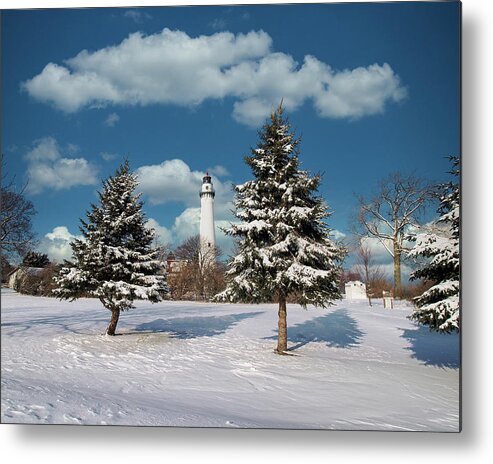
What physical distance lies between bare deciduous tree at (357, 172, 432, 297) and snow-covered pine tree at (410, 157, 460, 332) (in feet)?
0.68

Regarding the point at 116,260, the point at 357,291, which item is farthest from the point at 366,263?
the point at 357,291

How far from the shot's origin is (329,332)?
7.99 meters

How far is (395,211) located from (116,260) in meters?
5.00

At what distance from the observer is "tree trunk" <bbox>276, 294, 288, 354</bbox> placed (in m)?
6.03

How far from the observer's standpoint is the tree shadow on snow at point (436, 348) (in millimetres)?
3814

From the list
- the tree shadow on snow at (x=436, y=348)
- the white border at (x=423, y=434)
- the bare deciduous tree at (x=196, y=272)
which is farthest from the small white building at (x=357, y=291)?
the white border at (x=423, y=434)

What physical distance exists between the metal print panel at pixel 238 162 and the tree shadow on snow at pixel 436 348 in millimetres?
35

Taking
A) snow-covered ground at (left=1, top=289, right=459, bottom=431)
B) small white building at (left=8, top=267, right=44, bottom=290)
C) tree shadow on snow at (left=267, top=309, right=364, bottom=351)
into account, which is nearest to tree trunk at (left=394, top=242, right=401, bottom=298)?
snow-covered ground at (left=1, top=289, right=459, bottom=431)

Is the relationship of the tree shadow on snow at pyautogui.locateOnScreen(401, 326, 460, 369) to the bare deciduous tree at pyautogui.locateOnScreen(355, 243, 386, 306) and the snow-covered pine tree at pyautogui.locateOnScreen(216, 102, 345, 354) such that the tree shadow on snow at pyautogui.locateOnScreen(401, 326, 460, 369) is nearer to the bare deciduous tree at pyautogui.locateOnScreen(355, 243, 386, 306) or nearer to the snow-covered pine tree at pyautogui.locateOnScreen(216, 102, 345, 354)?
the bare deciduous tree at pyautogui.locateOnScreen(355, 243, 386, 306)

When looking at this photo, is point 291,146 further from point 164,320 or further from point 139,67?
point 164,320

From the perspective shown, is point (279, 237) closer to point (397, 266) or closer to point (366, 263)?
point (366, 263)

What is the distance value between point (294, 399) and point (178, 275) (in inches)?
242

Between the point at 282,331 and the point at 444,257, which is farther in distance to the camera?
the point at 282,331

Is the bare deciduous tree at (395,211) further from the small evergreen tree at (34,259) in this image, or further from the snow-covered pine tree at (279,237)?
the small evergreen tree at (34,259)
